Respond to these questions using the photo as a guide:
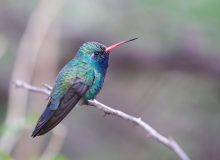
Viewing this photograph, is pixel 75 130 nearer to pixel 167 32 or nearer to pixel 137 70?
pixel 137 70

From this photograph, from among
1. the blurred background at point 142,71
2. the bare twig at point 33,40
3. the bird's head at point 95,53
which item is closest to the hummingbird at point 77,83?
the bird's head at point 95,53

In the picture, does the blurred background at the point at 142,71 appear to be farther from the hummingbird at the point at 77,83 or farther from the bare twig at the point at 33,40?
the hummingbird at the point at 77,83

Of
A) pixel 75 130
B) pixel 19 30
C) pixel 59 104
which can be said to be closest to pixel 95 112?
pixel 75 130

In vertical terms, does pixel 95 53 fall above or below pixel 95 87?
above

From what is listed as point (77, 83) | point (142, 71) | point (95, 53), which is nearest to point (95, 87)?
point (77, 83)

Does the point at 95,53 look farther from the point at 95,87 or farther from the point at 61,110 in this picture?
the point at 61,110
